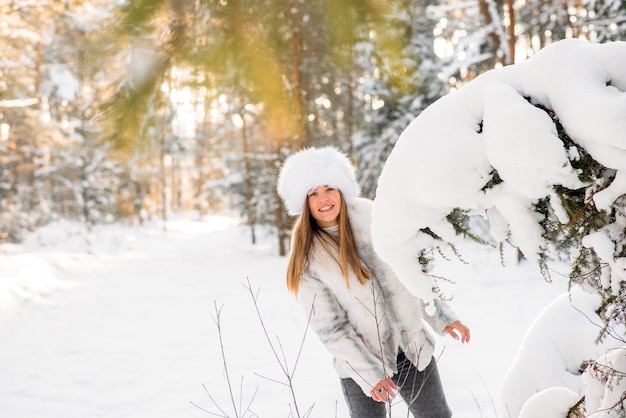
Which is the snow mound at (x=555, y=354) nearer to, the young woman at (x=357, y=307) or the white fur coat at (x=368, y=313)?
the young woman at (x=357, y=307)

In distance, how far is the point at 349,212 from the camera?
2469 mm

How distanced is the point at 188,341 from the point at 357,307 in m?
4.51

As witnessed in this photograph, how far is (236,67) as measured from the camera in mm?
1818

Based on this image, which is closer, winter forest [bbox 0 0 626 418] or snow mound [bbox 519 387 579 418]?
winter forest [bbox 0 0 626 418]

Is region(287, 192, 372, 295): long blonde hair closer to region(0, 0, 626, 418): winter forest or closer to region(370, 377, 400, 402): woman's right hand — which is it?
region(370, 377, 400, 402): woman's right hand

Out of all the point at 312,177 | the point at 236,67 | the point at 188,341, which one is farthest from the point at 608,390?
the point at 188,341

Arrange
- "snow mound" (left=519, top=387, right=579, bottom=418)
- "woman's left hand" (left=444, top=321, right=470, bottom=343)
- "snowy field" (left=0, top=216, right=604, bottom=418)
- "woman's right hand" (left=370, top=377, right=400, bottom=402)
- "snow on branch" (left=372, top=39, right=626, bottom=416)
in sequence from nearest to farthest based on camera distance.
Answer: "snow on branch" (left=372, top=39, right=626, bottom=416) → "snow mound" (left=519, top=387, right=579, bottom=418) → "woman's right hand" (left=370, top=377, right=400, bottom=402) → "woman's left hand" (left=444, top=321, right=470, bottom=343) → "snowy field" (left=0, top=216, right=604, bottom=418)

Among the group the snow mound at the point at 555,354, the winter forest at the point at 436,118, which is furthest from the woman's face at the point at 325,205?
the snow mound at the point at 555,354

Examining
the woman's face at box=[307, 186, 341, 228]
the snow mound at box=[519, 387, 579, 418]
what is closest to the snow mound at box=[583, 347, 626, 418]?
the snow mound at box=[519, 387, 579, 418]

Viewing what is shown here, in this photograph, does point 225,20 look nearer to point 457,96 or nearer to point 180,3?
point 180,3

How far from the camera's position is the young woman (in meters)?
2.21

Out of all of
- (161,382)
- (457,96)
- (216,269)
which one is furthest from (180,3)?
(216,269)

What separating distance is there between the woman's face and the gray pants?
88 centimetres

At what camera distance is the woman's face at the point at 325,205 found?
2.41 metres
